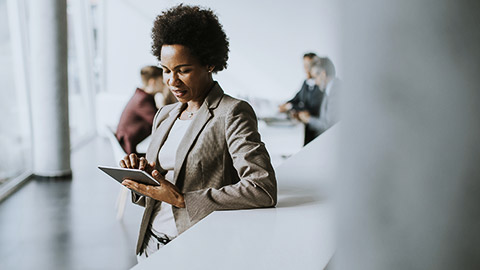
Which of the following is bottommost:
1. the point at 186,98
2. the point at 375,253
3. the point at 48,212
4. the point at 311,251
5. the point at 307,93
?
the point at 48,212

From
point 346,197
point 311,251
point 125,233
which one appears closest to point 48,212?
point 125,233

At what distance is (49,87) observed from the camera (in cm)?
632

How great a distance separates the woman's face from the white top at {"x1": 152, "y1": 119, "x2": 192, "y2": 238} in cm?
13

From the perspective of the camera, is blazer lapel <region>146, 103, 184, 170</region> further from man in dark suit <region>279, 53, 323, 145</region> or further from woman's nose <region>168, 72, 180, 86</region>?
man in dark suit <region>279, 53, 323, 145</region>

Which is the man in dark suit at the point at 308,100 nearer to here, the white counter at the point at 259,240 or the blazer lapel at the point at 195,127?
the blazer lapel at the point at 195,127

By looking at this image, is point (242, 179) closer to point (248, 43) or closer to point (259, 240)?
point (259, 240)

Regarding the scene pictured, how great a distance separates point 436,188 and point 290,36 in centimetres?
1171

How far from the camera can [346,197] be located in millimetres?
213

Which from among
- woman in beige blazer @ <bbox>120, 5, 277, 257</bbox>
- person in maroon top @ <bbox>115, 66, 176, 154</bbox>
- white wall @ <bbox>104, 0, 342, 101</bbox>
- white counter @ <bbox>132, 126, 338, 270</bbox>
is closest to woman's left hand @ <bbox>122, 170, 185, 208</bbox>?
woman in beige blazer @ <bbox>120, 5, 277, 257</bbox>

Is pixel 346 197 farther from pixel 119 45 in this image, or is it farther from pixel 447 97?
pixel 119 45

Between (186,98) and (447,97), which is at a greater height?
(447,97)

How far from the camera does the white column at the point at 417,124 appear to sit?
0.19 m

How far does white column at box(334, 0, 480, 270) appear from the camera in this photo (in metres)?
0.19

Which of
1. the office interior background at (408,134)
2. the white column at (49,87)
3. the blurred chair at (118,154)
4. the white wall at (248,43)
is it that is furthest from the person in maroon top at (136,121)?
the white wall at (248,43)
